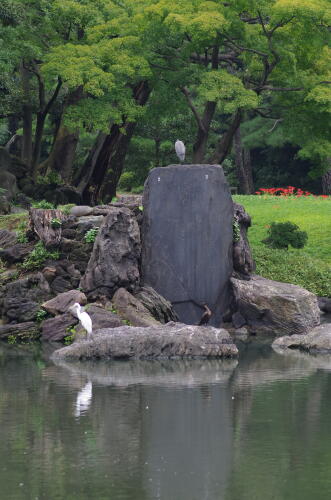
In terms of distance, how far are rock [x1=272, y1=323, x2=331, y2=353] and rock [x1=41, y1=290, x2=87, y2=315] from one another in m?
4.44

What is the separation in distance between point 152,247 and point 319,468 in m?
13.9

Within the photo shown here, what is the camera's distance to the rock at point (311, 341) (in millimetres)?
20312

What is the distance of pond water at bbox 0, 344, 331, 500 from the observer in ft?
32.7

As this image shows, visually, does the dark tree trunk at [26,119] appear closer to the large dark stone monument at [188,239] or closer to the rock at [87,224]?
the rock at [87,224]

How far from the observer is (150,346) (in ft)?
63.1

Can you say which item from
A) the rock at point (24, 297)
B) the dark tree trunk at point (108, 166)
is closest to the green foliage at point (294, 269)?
the dark tree trunk at point (108, 166)

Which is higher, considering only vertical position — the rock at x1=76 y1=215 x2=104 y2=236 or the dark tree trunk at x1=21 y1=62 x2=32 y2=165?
the dark tree trunk at x1=21 y1=62 x2=32 y2=165

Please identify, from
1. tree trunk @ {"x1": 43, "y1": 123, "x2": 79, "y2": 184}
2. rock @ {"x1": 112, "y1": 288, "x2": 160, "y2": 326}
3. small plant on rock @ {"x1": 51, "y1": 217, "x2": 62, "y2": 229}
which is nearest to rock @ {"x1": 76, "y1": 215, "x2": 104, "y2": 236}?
small plant on rock @ {"x1": 51, "y1": 217, "x2": 62, "y2": 229}

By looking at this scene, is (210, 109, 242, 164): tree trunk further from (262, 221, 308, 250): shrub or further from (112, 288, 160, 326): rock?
(112, 288, 160, 326): rock

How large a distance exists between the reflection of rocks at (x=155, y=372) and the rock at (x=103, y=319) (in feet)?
7.30

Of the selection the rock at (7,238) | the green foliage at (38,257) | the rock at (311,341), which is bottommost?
the rock at (311,341)

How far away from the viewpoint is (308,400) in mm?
14750

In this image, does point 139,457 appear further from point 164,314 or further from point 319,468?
point 164,314

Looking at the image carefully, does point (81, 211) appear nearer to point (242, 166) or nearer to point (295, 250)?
point (295, 250)
